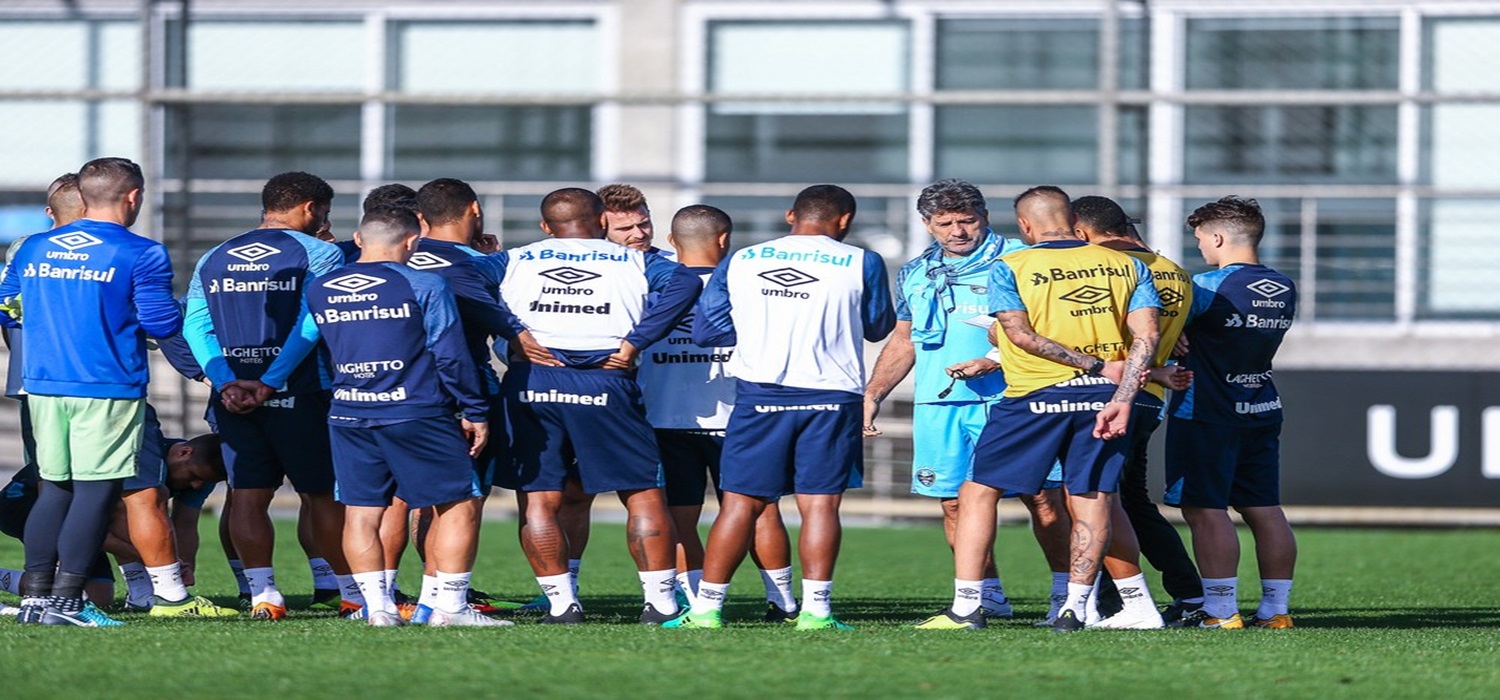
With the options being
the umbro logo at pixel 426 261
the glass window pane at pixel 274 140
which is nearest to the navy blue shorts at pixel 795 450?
the umbro logo at pixel 426 261

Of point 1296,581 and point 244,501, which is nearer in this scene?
point 244,501

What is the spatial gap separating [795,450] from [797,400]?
183mm

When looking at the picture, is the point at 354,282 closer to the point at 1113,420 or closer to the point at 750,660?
the point at 750,660

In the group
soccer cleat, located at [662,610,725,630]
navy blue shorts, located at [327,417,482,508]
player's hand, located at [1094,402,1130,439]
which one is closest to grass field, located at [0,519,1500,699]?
soccer cleat, located at [662,610,725,630]

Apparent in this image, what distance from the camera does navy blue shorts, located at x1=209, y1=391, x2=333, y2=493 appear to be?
24.1ft

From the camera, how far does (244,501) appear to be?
7398 millimetres

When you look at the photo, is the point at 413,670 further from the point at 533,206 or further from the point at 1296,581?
the point at 533,206

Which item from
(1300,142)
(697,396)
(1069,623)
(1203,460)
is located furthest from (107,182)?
(1300,142)

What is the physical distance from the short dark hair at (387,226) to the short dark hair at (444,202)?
37cm

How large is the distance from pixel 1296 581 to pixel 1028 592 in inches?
59.7

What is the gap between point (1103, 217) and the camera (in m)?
7.22

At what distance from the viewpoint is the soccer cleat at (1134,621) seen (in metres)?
7.02

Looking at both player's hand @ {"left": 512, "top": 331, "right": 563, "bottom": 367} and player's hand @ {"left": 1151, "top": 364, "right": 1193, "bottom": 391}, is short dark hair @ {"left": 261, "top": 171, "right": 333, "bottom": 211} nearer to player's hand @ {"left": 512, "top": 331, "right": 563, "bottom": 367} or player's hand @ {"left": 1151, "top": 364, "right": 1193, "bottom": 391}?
player's hand @ {"left": 512, "top": 331, "right": 563, "bottom": 367}

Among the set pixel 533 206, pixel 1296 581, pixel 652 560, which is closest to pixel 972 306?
pixel 652 560
